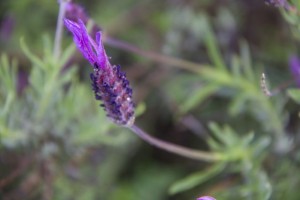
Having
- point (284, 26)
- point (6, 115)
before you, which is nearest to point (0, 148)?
point (6, 115)

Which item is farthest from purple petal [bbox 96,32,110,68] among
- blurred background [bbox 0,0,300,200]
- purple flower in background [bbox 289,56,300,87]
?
purple flower in background [bbox 289,56,300,87]

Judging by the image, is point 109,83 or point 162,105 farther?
point 162,105

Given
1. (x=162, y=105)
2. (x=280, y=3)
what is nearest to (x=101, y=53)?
(x=280, y=3)

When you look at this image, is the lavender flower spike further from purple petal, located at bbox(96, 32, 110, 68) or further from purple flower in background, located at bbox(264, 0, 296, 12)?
purple flower in background, located at bbox(264, 0, 296, 12)

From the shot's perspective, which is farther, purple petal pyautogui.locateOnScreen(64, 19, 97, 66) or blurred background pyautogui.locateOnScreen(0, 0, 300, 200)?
blurred background pyautogui.locateOnScreen(0, 0, 300, 200)

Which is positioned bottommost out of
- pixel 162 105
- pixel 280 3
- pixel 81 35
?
pixel 81 35

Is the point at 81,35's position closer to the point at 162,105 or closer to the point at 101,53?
the point at 101,53

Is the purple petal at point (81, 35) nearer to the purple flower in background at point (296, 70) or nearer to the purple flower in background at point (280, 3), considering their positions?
the purple flower in background at point (280, 3)

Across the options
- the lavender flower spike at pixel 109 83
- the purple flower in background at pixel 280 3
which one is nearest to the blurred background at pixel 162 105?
the purple flower in background at pixel 280 3
